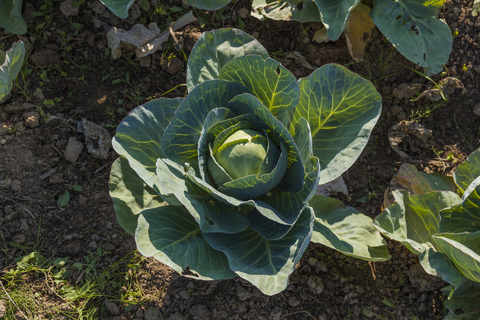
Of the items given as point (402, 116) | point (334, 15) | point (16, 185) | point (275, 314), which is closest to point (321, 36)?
point (334, 15)

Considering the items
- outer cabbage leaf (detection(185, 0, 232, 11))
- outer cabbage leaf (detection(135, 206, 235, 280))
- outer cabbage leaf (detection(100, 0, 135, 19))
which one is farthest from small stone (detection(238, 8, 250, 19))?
outer cabbage leaf (detection(135, 206, 235, 280))

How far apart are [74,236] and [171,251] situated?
1.17 m

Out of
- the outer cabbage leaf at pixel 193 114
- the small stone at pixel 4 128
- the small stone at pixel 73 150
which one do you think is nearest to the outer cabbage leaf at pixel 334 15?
the outer cabbage leaf at pixel 193 114

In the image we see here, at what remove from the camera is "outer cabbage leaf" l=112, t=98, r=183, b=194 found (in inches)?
91.3

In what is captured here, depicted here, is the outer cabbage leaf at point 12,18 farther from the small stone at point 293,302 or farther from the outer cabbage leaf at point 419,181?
the outer cabbage leaf at point 419,181

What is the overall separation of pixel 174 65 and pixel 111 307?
1.87m

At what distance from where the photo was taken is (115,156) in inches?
124

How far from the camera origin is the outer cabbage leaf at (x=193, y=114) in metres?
2.25

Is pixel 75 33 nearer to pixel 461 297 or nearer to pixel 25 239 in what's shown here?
pixel 25 239

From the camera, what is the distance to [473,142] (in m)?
3.22

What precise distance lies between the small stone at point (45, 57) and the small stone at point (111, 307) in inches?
75.1

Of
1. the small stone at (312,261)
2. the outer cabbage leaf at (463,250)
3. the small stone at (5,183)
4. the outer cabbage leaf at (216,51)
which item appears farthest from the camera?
the small stone at (5,183)

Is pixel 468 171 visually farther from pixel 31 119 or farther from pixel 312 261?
pixel 31 119

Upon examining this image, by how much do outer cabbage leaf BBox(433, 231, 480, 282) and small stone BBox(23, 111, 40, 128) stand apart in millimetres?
2894
